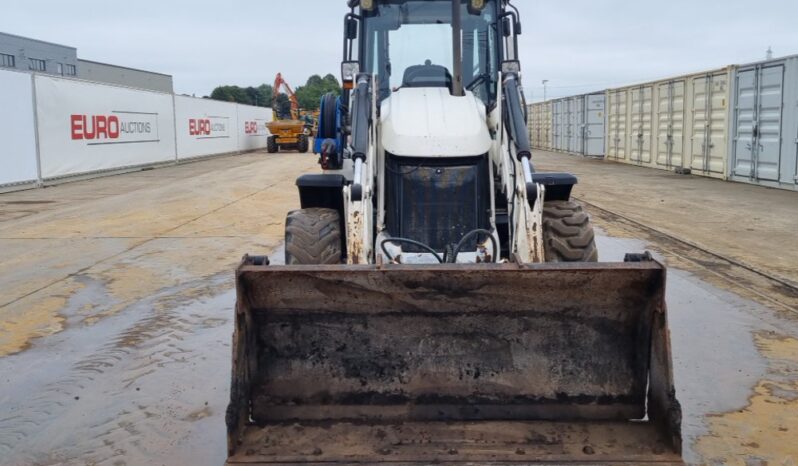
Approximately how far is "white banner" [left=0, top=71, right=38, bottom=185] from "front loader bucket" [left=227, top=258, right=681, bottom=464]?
638 inches

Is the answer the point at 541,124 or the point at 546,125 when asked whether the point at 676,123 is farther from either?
the point at 541,124

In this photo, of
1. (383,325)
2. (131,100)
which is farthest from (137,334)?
(131,100)

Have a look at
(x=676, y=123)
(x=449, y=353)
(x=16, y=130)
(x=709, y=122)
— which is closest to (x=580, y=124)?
(x=676, y=123)

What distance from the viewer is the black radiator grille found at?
17.7 feet

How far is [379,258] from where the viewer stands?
12.4ft

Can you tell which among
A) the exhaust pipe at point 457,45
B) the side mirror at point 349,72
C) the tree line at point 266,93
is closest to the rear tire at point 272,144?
the tree line at point 266,93

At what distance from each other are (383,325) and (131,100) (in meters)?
23.5

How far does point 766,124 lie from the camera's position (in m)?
16.9

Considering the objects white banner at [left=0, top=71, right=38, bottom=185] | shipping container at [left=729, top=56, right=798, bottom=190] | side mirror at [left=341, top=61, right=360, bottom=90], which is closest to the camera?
side mirror at [left=341, top=61, right=360, bottom=90]

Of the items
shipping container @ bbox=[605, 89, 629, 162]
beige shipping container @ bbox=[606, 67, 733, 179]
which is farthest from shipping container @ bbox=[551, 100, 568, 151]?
beige shipping container @ bbox=[606, 67, 733, 179]

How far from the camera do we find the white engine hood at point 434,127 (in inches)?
211

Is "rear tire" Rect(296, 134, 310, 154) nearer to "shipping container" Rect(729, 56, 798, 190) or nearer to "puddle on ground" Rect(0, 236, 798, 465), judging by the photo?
"shipping container" Rect(729, 56, 798, 190)

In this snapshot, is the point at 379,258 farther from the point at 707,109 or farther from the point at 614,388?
the point at 707,109

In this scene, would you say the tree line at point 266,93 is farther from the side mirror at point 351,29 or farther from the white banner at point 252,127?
the side mirror at point 351,29
